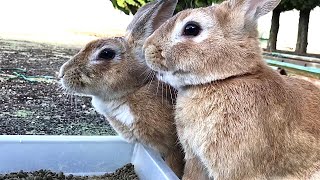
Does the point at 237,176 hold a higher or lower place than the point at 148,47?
lower

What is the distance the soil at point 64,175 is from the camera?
140cm

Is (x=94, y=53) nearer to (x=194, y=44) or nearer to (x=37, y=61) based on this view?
(x=194, y=44)

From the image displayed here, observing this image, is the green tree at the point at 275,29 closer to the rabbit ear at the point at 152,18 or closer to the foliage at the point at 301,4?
the foliage at the point at 301,4

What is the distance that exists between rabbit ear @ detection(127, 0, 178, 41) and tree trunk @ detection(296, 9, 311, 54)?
5.41 meters

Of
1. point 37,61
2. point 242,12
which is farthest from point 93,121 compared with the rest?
point 37,61

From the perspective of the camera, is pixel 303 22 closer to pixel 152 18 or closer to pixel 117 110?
pixel 152 18

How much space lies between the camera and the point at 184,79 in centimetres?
113

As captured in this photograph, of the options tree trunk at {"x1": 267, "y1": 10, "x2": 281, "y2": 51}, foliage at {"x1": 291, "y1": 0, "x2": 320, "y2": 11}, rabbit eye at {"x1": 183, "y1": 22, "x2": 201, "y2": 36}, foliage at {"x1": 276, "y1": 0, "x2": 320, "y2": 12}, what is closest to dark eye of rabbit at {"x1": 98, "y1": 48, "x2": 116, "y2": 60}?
rabbit eye at {"x1": 183, "y1": 22, "x2": 201, "y2": 36}

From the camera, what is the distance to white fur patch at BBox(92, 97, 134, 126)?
4.57 feet

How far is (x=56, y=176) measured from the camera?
142 centimetres

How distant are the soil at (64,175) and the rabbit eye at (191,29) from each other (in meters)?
0.50

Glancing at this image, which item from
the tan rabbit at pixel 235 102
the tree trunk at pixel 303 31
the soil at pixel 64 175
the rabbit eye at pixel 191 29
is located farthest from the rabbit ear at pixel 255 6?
the tree trunk at pixel 303 31

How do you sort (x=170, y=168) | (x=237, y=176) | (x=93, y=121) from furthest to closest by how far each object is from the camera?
(x=93, y=121)
(x=170, y=168)
(x=237, y=176)

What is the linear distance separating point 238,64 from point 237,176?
0.79ft
